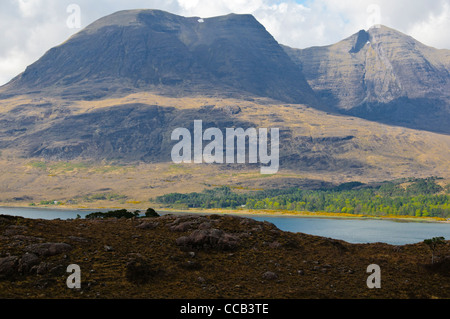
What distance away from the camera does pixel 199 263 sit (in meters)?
28.0

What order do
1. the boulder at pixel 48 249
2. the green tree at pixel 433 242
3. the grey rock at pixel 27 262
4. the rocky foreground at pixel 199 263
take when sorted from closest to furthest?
the rocky foreground at pixel 199 263 → the grey rock at pixel 27 262 → the boulder at pixel 48 249 → the green tree at pixel 433 242

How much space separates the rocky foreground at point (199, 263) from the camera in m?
24.4

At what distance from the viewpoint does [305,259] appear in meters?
30.2

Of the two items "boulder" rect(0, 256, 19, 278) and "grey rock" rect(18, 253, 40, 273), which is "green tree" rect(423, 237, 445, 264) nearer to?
"grey rock" rect(18, 253, 40, 273)

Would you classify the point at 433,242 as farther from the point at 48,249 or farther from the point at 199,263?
the point at 48,249

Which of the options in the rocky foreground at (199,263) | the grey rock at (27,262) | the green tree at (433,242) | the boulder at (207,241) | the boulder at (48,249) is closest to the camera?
the rocky foreground at (199,263)

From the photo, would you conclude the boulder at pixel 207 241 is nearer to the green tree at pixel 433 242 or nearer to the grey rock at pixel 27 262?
the grey rock at pixel 27 262

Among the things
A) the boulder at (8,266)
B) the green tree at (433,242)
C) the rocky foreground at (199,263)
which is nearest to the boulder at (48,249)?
the rocky foreground at (199,263)

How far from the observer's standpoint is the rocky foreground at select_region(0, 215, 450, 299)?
24375 mm

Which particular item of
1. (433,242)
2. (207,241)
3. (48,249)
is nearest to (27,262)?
(48,249)
